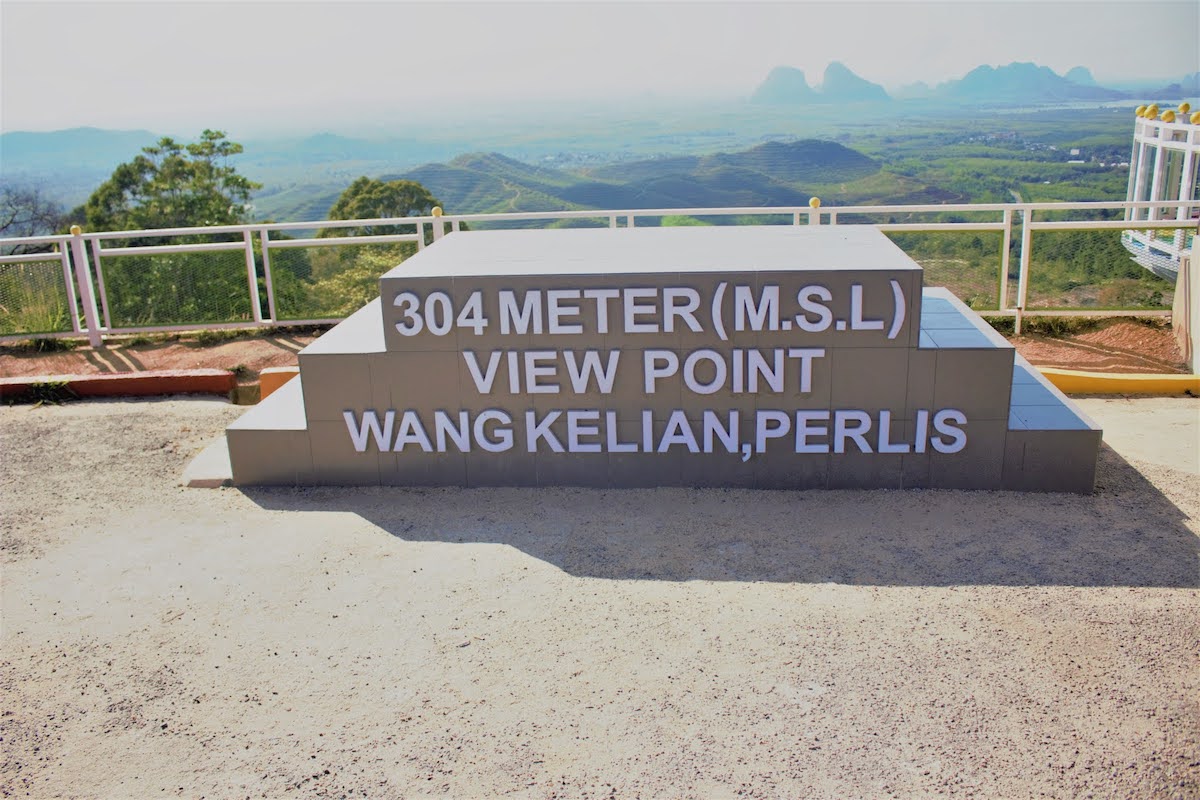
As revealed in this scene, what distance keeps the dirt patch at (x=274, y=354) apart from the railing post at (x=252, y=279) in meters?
0.36

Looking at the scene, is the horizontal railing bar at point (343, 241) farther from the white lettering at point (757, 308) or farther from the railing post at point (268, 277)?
the white lettering at point (757, 308)

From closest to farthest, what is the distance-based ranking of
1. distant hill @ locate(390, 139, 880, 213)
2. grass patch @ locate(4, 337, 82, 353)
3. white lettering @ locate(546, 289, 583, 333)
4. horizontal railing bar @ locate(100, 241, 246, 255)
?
white lettering @ locate(546, 289, 583, 333) → horizontal railing bar @ locate(100, 241, 246, 255) → grass patch @ locate(4, 337, 82, 353) → distant hill @ locate(390, 139, 880, 213)

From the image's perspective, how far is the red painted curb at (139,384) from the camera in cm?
1005

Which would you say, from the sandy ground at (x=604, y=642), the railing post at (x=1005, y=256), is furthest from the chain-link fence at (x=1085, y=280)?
the sandy ground at (x=604, y=642)

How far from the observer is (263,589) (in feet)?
20.0

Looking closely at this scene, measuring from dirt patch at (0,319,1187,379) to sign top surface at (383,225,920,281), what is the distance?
2.91 metres

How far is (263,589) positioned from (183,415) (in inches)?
159

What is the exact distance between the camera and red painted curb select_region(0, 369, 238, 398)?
1005 centimetres

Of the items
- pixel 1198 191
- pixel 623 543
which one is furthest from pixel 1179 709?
pixel 1198 191

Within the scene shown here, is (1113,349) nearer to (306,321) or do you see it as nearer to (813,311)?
(813,311)

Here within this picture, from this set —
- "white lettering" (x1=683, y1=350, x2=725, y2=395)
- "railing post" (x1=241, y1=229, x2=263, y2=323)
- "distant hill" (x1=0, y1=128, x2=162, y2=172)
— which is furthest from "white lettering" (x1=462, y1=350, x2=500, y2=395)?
"distant hill" (x1=0, y1=128, x2=162, y2=172)

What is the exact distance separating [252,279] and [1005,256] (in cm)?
886

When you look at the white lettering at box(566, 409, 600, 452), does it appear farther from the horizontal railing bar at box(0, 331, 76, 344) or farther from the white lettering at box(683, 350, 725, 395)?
the horizontal railing bar at box(0, 331, 76, 344)

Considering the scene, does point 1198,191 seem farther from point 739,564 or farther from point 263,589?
point 263,589
